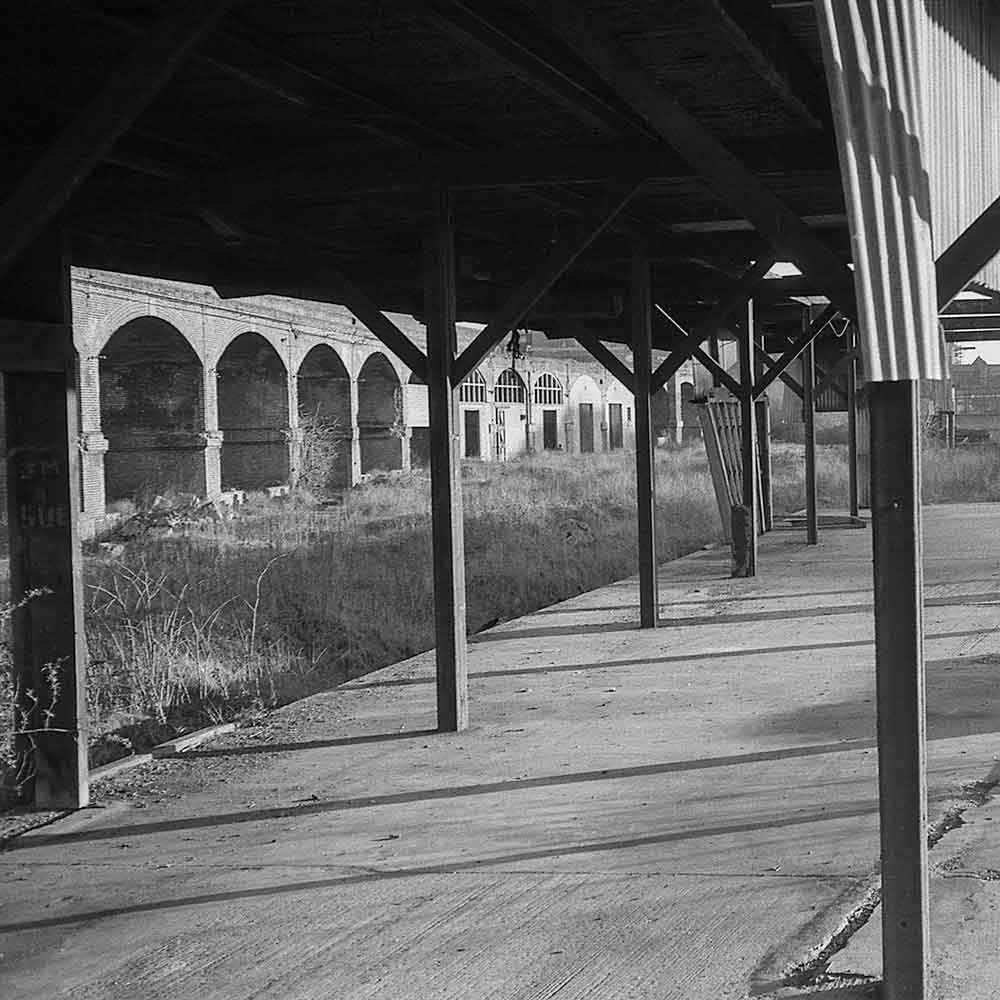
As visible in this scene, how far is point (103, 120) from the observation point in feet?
17.9

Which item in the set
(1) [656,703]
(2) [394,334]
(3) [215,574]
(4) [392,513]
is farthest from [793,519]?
(2) [394,334]

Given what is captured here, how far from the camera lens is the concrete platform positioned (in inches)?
181

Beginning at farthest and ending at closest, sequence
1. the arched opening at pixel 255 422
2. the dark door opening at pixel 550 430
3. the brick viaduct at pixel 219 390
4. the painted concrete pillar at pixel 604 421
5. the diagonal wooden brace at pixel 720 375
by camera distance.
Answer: the painted concrete pillar at pixel 604 421 < the dark door opening at pixel 550 430 < the arched opening at pixel 255 422 < the brick viaduct at pixel 219 390 < the diagonal wooden brace at pixel 720 375

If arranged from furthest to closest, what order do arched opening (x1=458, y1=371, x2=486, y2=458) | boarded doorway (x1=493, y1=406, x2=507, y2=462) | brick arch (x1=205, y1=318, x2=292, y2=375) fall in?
boarded doorway (x1=493, y1=406, x2=507, y2=462) → arched opening (x1=458, y1=371, x2=486, y2=458) → brick arch (x1=205, y1=318, x2=292, y2=375)

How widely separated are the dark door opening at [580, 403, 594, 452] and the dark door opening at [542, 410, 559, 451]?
8.29 feet

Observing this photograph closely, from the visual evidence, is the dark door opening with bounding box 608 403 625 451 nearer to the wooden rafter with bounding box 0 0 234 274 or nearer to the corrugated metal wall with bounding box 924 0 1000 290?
the corrugated metal wall with bounding box 924 0 1000 290

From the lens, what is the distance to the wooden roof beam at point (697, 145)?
5.25 meters

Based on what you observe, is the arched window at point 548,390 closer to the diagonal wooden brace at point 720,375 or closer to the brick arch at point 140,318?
the brick arch at point 140,318

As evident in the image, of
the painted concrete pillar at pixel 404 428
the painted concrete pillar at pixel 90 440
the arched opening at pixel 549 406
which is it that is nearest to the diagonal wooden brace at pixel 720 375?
the painted concrete pillar at pixel 90 440

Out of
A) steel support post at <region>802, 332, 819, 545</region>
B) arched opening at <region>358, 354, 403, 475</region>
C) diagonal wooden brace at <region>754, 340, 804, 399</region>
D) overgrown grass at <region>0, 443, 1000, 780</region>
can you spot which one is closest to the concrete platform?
overgrown grass at <region>0, 443, 1000, 780</region>

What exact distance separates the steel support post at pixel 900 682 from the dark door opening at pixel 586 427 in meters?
50.6

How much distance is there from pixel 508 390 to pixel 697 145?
140ft

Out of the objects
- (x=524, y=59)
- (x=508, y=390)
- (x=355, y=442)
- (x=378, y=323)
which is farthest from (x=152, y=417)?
(x=524, y=59)

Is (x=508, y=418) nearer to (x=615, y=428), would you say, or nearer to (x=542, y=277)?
(x=615, y=428)
